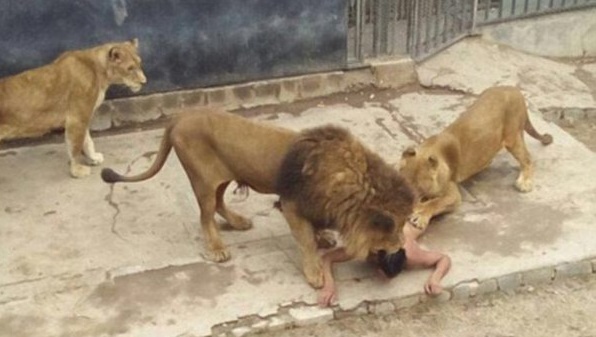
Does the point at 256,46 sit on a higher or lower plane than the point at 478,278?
higher

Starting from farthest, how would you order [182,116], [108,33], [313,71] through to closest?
[313,71]
[108,33]
[182,116]

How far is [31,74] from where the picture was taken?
23.4 ft

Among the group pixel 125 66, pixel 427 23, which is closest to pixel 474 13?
pixel 427 23

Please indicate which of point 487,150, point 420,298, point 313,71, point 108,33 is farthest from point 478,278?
point 108,33

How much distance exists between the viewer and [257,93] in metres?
8.36

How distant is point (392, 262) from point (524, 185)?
5.19 feet

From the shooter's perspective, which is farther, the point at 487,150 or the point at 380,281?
the point at 487,150

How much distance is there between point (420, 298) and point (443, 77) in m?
3.22

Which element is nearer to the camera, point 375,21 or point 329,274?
point 329,274

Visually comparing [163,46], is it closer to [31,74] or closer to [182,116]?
[31,74]

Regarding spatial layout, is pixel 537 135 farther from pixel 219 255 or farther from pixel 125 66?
pixel 125 66

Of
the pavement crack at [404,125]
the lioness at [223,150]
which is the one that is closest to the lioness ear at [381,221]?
the lioness at [223,150]

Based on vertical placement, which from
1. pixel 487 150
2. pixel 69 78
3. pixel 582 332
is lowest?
pixel 582 332

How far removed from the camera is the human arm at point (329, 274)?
579 cm
